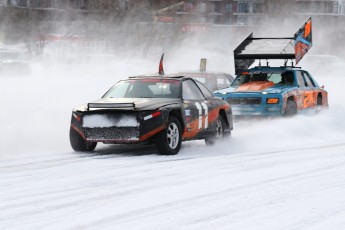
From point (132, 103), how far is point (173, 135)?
731 millimetres

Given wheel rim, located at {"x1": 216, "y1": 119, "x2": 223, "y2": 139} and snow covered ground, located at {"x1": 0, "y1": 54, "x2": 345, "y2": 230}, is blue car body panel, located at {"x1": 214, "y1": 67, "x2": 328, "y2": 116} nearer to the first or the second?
snow covered ground, located at {"x1": 0, "y1": 54, "x2": 345, "y2": 230}

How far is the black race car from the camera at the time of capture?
11.3 meters

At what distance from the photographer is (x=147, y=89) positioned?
40.7 feet

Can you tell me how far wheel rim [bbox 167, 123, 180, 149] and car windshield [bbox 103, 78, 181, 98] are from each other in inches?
29.8

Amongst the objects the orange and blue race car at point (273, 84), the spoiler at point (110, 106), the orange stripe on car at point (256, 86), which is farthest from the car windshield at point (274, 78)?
the spoiler at point (110, 106)

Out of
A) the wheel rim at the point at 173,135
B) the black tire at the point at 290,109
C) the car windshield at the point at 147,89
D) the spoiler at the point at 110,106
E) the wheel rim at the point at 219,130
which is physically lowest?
the black tire at the point at 290,109

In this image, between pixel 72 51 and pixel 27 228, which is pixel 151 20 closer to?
pixel 72 51

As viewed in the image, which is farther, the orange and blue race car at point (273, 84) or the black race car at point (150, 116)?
the orange and blue race car at point (273, 84)

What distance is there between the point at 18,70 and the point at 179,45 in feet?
118

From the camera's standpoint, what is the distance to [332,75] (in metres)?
46.2

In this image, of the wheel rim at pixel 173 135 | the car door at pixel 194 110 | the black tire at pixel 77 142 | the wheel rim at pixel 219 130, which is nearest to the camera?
the wheel rim at pixel 173 135

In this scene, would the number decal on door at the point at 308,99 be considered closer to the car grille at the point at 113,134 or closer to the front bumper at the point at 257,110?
the front bumper at the point at 257,110

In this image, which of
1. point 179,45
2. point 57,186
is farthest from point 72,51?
point 57,186

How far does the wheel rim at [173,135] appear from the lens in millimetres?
11500
